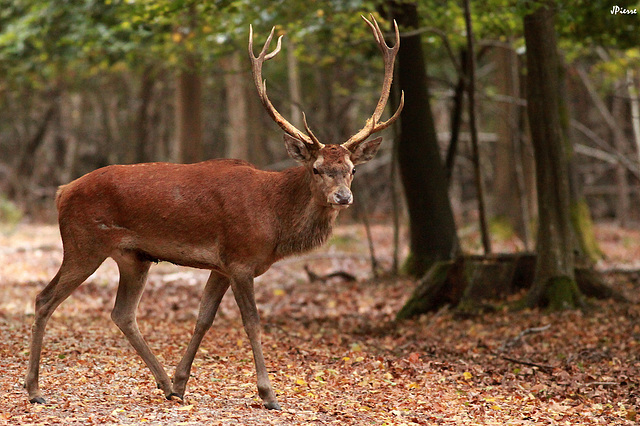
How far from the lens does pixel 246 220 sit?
613cm

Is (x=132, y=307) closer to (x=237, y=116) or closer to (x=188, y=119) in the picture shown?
(x=188, y=119)

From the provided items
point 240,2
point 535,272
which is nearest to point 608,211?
point 535,272

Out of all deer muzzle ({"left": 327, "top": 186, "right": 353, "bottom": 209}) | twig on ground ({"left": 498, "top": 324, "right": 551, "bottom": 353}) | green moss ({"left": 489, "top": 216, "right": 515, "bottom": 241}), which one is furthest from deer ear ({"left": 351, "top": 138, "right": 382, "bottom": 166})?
green moss ({"left": 489, "top": 216, "right": 515, "bottom": 241})

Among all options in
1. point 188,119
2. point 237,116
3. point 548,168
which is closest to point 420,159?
point 548,168

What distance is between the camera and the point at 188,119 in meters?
17.1

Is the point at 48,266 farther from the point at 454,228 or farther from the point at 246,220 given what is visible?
the point at 246,220

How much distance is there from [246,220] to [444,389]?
95.5 inches

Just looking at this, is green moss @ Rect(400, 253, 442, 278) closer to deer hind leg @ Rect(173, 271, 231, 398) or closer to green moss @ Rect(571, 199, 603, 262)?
green moss @ Rect(571, 199, 603, 262)

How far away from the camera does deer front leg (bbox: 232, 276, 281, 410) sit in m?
5.93

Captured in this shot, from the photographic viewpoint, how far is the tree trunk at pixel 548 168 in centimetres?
970

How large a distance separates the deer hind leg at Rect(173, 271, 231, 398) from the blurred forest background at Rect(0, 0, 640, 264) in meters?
4.02

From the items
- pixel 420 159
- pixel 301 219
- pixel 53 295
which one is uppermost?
pixel 420 159

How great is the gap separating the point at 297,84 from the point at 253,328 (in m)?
16.6

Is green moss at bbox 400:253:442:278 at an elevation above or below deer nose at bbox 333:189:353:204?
below
